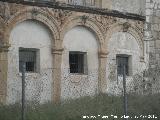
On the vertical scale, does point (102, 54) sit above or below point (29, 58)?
above

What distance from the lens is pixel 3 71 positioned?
1775 centimetres

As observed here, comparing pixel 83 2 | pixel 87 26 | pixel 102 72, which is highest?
pixel 83 2

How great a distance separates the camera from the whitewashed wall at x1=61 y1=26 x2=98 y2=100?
64.8ft

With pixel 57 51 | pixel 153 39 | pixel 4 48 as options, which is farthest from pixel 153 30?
pixel 4 48

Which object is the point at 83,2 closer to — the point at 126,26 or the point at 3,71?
the point at 126,26

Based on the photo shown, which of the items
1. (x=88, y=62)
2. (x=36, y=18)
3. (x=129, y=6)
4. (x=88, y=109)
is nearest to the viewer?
(x=88, y=109)

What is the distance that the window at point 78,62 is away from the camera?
20.7 metres

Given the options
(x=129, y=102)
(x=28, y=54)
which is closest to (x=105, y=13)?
(x=28, y=54)

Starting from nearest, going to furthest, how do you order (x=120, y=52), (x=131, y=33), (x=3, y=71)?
(x=3, y=71) → (x=120, y=52) → (x=131, y=33)

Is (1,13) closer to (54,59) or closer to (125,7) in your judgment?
(54,59)

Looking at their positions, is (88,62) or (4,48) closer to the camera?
(4,48)

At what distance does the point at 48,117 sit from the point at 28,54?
6.53 meters

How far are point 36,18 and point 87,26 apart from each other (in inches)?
119

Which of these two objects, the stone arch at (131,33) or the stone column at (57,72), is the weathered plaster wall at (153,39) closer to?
the stone arch at (131,33)
